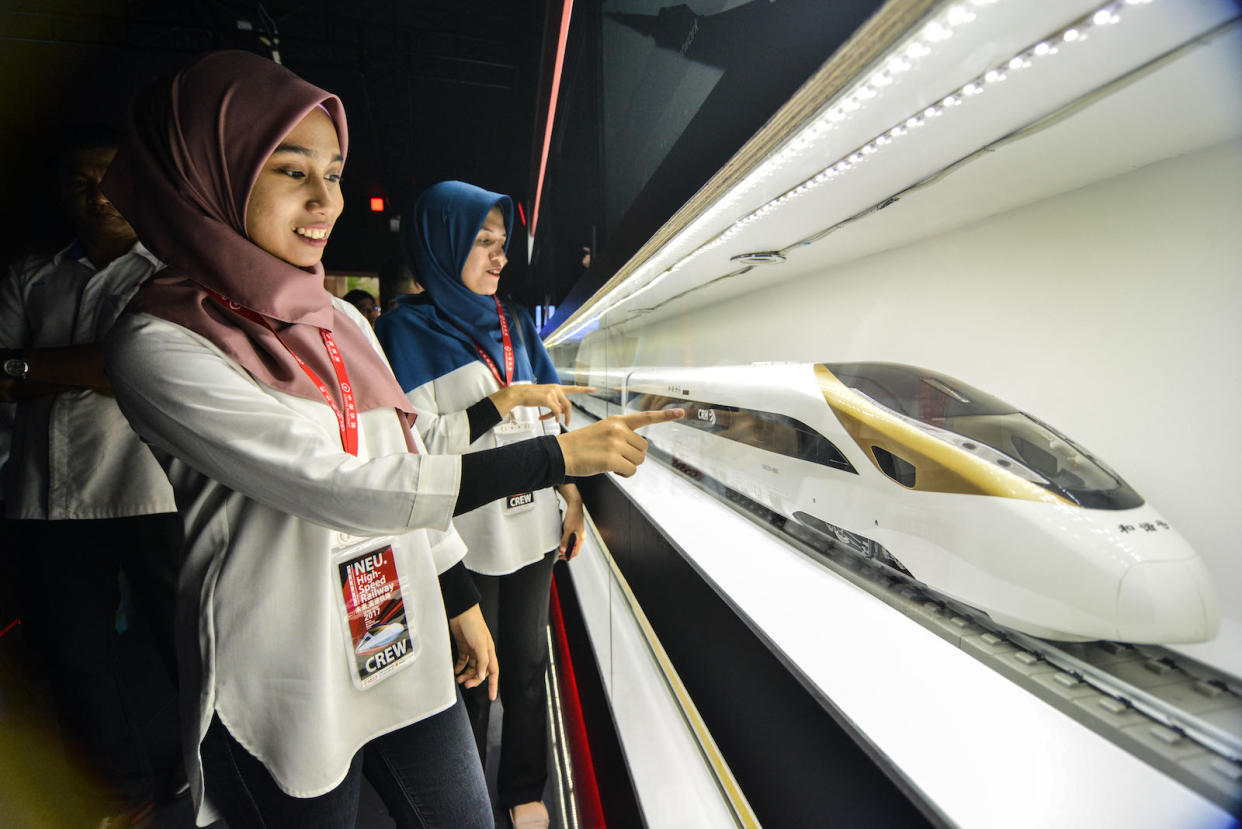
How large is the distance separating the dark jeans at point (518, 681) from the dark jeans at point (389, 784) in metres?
0.59

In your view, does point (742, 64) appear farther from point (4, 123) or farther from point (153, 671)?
point (153, 671)

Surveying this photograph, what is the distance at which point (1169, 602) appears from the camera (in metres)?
0.72

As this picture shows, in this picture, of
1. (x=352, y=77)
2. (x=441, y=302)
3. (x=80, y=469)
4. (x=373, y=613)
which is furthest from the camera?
(x=352, y=77)

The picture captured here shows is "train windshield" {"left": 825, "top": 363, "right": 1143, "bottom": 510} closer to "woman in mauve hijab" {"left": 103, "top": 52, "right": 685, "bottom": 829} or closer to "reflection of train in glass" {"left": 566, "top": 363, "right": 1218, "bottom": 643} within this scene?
"reflection of train in glass" {"left": 566, "top": 363, "right": 1218, "bottom": 643}

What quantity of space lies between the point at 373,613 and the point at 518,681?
2.91 ft

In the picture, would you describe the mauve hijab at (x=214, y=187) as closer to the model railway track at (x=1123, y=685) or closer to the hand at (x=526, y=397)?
the hand at (x=526, y=397)

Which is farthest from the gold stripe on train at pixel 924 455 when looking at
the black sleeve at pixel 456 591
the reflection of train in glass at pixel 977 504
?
the black sleeve at pixel 456 591

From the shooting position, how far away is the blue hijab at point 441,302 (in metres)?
1.41

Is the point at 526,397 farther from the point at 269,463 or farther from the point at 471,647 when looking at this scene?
the point at 269,463

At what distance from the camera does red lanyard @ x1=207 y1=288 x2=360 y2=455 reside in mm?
761

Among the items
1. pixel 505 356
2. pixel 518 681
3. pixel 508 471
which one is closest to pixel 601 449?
pixel 508 471

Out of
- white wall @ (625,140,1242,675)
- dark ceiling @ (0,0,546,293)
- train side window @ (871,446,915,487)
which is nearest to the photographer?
white wall @ (625,140,1242,675)

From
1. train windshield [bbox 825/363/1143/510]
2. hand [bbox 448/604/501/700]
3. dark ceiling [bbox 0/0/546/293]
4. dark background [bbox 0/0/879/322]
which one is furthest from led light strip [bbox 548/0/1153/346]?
dark ceiling [bbox 0/0/546/293]

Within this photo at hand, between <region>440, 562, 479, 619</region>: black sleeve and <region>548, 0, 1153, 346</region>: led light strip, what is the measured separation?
1.02 meters
